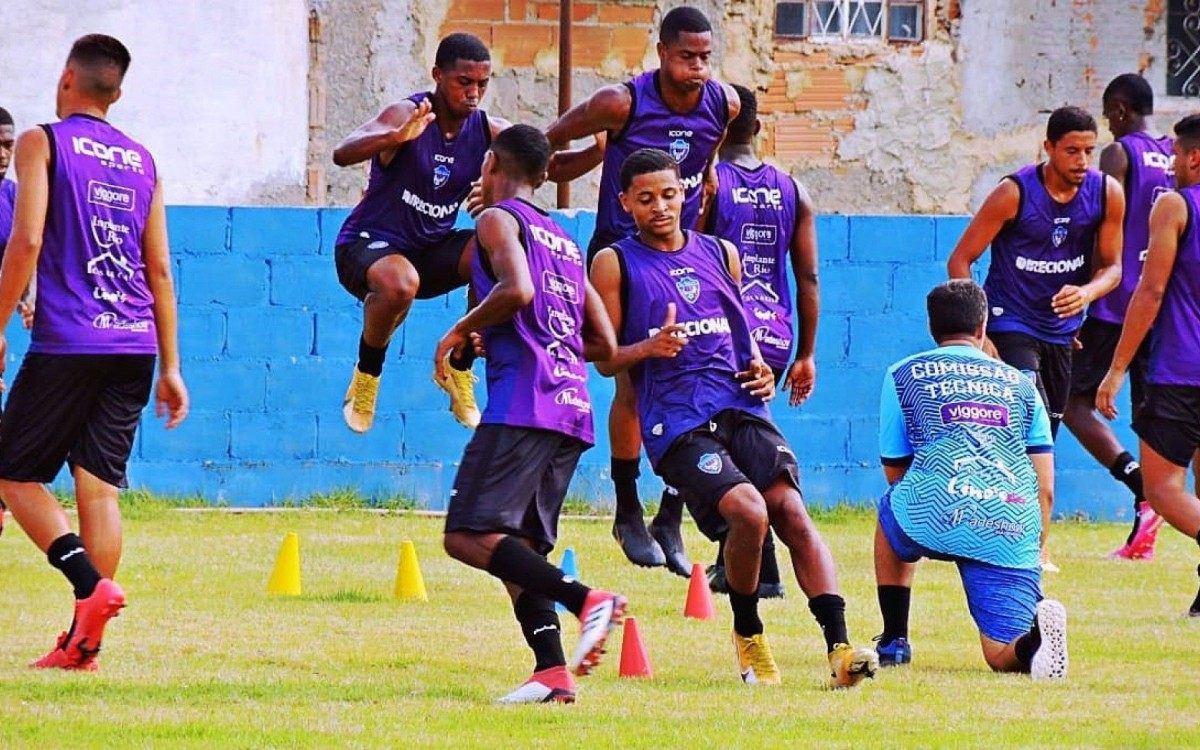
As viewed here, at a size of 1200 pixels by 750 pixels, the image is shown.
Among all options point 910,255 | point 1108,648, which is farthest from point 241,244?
point 1108,648

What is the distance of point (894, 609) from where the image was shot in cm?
815

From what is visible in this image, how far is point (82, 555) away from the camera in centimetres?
750

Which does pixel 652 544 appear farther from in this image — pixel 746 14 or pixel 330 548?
pixel 746 14

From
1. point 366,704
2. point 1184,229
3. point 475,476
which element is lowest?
point 366,704

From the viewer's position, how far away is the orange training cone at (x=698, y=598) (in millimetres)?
9469

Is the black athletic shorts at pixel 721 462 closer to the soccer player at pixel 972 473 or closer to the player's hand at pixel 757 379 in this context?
the player's hand at pixel 757 379

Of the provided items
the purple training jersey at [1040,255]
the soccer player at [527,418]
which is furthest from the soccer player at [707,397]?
the purple training jersey at [1040,255]

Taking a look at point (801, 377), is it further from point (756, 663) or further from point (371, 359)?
point (756, 663)

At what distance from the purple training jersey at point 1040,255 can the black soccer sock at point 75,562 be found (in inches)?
206

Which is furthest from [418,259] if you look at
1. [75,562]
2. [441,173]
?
[75,562]

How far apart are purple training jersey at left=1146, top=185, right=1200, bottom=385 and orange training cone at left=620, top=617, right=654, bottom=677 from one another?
3.26 m

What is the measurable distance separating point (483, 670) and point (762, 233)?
3.43 metres

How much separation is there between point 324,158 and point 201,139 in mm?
1090

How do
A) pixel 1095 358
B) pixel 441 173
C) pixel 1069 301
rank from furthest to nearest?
pixel 1095 358, pixel 1069 301, pixel 441 173
